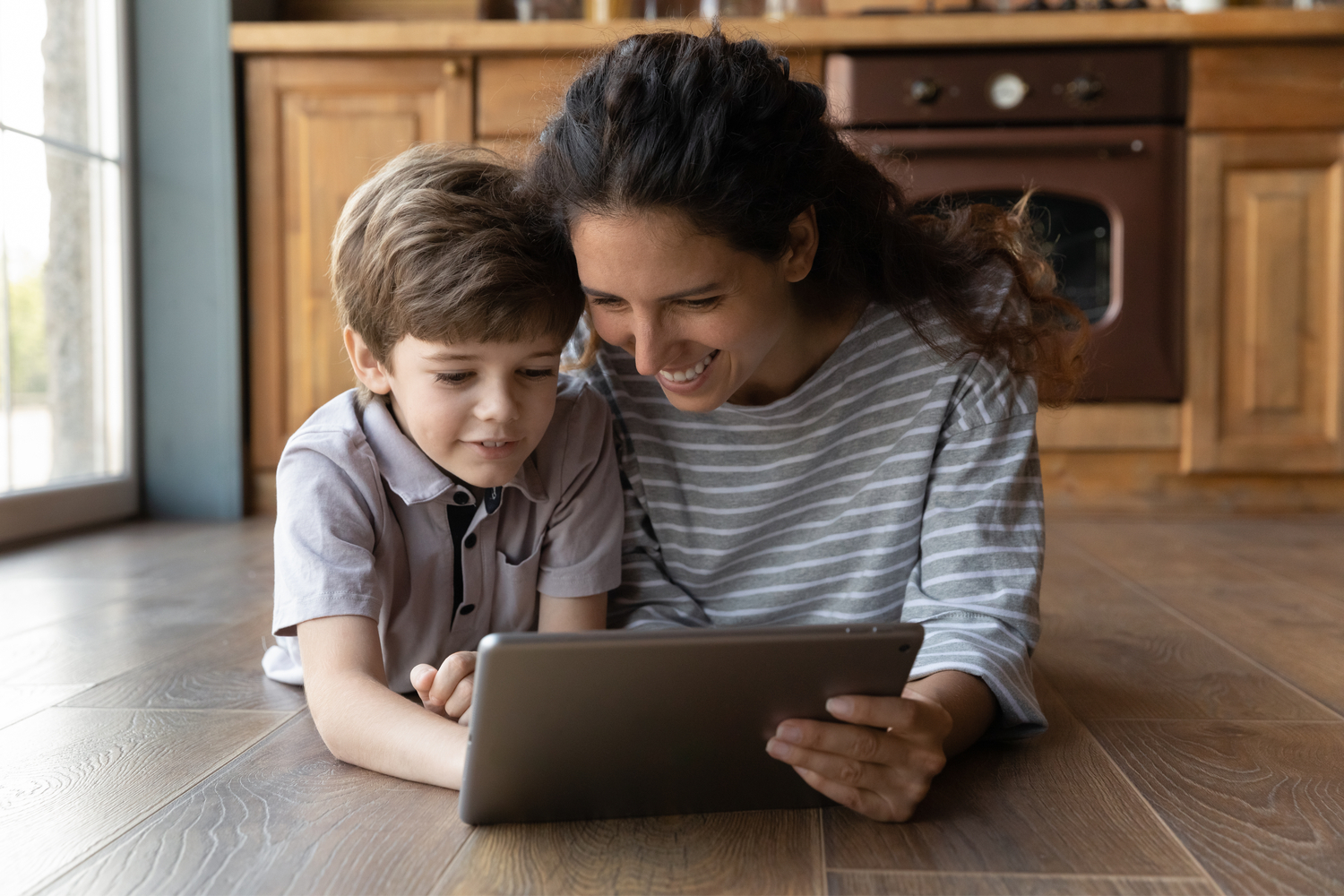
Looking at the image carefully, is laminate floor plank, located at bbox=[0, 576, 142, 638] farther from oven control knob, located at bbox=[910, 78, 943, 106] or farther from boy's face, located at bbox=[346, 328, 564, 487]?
oven control knob, located at bbox=[910, 78, 943, 106]

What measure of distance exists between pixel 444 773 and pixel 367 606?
17 cm

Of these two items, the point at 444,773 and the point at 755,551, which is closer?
the point at 444,773

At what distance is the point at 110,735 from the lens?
103 cm

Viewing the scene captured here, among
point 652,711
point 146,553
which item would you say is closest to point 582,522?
point 652,711

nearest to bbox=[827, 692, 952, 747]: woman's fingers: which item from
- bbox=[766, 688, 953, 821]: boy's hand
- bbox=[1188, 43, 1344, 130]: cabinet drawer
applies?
bbox=[766, 688, 953, 821]: boy's hand

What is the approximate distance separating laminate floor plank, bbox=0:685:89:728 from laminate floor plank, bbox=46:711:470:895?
0.30 meters

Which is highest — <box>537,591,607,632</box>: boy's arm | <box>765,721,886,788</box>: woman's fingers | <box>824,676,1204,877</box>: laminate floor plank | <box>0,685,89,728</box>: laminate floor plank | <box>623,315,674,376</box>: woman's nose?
<box>623,315,674,376</box>: woman's nose

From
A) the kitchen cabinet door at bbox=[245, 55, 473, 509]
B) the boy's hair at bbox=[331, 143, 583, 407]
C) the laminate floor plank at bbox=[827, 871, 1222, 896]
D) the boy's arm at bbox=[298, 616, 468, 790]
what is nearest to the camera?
the laminate floor plank at bbox=[827, 871, 1222, 896]

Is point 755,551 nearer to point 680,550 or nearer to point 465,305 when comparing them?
point 680,550

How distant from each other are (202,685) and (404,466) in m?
0.39

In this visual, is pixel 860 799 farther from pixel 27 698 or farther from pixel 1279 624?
pixel 1279 624

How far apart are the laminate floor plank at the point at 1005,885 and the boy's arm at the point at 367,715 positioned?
29cm

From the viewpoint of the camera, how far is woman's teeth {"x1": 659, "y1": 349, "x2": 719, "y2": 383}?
3.36ft

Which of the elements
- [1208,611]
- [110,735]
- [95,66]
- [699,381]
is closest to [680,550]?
[699,381]
